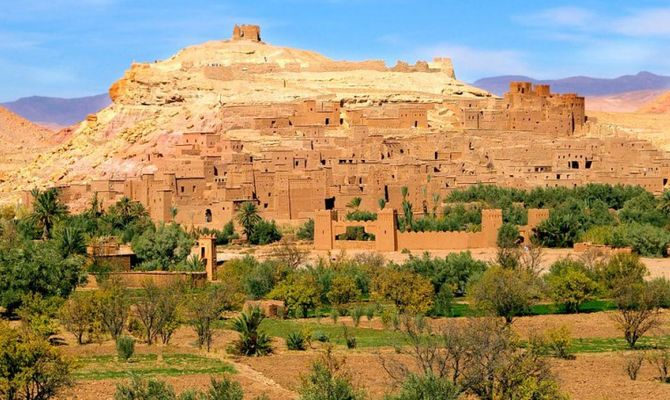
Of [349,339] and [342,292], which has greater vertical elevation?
[342,292]

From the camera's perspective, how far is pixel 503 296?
36312 mm

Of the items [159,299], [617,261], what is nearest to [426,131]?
[617,261]

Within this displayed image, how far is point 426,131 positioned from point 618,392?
141ft

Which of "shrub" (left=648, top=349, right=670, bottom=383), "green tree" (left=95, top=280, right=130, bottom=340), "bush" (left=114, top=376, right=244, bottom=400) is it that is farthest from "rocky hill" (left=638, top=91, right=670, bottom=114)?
"bush" (left=114, top=376, right=244, bottom=400)

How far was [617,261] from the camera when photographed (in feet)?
139

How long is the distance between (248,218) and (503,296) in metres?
19.4

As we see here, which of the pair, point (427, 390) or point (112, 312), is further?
point (112, 312)

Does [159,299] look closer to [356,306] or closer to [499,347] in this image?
[356,306]

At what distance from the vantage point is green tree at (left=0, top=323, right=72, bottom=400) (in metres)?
23.0

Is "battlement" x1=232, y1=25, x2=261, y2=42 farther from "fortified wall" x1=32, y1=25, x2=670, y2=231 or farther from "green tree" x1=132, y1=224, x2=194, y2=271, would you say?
"green tree" x1=132, y1=224, x2=194, y2=271

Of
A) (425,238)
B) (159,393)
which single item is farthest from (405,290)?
(159,393)

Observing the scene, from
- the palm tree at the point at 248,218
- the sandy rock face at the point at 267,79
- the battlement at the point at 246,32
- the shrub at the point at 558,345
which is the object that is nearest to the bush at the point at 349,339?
the shrub at the point at 558,345

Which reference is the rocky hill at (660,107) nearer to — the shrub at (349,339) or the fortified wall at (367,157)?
the fortified wall at (367,157)

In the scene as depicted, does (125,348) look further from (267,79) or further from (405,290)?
(267,79)
